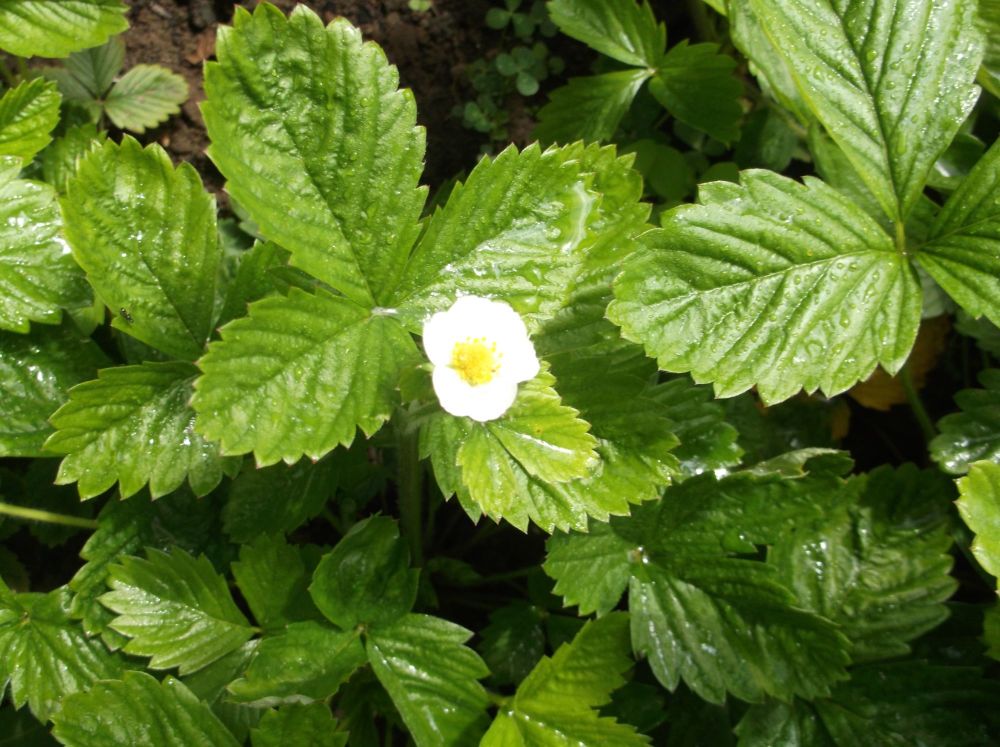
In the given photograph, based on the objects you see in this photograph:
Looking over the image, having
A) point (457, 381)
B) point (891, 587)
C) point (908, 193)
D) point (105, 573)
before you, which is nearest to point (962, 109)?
point (908, 193)

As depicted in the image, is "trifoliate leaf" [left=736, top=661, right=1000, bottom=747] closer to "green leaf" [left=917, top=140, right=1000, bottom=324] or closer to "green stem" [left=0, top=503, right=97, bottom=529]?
"green leaf" [left=917, top=140, right=1000, bottom=324]

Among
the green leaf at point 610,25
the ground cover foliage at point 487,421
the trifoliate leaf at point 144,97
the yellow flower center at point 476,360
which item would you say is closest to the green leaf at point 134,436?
the ground cover foliage at point 487,421

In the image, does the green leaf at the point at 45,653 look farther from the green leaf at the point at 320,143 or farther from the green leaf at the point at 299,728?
the green leaf at the point at 320,143

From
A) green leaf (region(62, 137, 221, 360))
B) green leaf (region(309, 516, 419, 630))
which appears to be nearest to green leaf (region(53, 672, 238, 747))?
green leaf (region(309, 516, 419, 630))

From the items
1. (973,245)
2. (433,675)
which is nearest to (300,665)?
(433,675)

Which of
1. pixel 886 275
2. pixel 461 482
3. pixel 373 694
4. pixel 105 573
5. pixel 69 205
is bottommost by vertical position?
pixel 373 694

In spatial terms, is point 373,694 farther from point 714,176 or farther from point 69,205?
point 714,176
